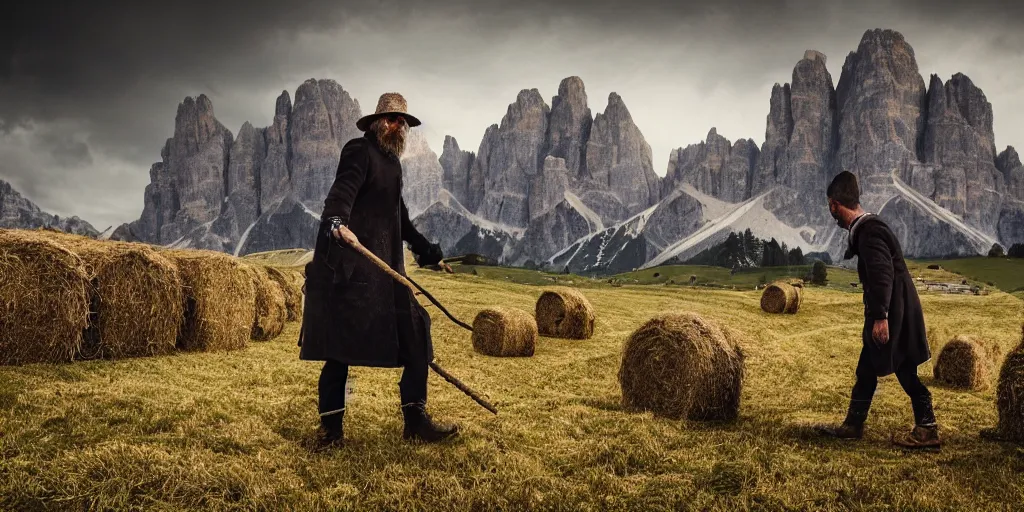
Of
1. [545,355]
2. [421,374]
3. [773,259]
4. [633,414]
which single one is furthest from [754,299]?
[773,259]

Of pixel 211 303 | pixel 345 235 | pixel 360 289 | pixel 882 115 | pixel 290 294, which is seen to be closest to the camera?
Result: pixel 345 235

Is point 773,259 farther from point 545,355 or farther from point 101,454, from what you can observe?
point 101,454

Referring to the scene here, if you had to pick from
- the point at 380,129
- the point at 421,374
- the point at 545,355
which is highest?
the point at 380,129

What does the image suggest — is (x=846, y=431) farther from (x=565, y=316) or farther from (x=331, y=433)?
(x=565, y=316)

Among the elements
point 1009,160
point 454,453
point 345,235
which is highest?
point 1009,160

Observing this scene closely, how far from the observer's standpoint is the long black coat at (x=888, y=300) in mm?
5562

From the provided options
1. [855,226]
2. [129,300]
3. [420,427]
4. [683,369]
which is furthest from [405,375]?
[129,300]

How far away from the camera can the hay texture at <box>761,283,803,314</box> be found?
30391 millimetres

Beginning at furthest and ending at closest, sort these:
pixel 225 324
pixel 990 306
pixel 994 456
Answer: pixel 990 306
pixel 225 324
pixel 994 456

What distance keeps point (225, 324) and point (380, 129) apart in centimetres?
880

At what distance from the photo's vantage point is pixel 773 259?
103938mm

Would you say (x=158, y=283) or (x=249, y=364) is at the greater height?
(x=158, y=283)

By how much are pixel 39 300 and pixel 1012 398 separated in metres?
13.6

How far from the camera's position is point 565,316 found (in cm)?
1814
